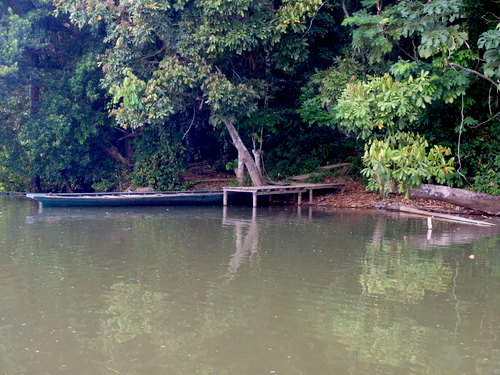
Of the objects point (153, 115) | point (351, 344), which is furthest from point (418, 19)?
point (351, 344)

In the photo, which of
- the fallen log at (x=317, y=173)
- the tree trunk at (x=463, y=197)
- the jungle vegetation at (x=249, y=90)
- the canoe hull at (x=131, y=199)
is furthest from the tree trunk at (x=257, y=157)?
the tree trunk at (x=463, y=197)

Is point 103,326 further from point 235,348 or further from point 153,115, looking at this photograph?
point 153,115

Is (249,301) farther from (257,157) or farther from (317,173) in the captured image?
(317,173)

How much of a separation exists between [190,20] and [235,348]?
447 inches

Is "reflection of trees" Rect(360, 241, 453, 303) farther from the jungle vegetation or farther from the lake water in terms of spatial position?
the jungle vegetation

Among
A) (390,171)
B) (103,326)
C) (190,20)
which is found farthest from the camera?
(190,20)

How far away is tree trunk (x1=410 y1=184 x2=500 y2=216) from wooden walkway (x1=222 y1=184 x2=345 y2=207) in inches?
107

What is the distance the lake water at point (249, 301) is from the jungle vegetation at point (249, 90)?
297cm

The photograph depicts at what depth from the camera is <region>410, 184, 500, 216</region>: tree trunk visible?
46.1 feet

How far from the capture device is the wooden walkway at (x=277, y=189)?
53.7 ft

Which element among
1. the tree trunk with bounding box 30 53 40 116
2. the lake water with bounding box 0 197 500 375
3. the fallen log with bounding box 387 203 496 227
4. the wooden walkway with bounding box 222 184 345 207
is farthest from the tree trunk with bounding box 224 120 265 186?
the tree trunk with bounding box 30 53 40 116

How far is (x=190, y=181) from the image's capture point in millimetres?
19438

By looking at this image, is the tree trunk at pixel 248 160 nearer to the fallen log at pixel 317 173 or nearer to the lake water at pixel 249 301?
the fallen log at pixel 317 173

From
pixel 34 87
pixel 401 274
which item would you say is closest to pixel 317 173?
pixel 34 87
